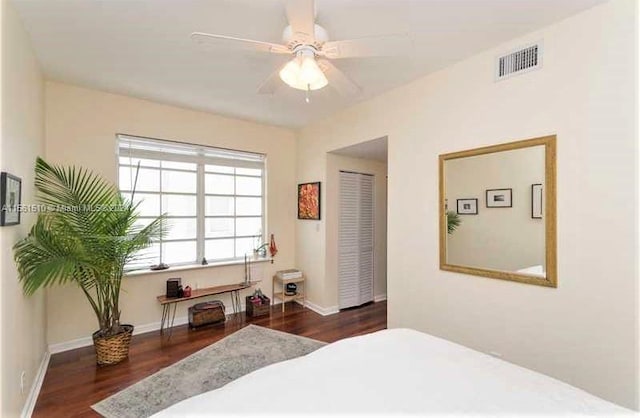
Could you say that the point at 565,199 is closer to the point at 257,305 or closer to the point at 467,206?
the point at 467,206

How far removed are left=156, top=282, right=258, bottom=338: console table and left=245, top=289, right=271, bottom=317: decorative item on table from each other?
16 centimetres

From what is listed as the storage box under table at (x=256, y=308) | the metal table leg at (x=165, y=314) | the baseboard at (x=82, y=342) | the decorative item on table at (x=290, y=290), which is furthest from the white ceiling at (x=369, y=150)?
the baseboard at (x=82, y=342)

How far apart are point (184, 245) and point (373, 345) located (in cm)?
294

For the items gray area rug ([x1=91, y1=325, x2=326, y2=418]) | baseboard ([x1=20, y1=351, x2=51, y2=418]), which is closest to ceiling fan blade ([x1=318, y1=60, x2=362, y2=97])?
gray area rug ([x1=91, y1=325, x2=326, y2=418])

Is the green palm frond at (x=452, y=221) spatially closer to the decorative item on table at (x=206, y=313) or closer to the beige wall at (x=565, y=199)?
the beige wall at (x=565, y=199)

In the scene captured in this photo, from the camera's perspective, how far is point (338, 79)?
2.02 meters

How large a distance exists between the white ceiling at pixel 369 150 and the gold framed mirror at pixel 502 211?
98cm

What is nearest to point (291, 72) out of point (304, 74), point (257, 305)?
point (304, 74)

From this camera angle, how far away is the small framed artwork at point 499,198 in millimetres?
2219

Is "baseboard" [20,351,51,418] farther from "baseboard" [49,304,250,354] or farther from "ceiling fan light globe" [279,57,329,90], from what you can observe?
"ceiling fan light globe" [279,57,329,90]

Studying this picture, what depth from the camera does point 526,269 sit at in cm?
208

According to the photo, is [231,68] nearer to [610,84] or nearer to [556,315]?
[610,84]

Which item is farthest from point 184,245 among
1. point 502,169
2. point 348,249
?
point 502,169

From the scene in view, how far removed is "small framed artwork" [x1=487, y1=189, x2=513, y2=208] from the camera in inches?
87.4
